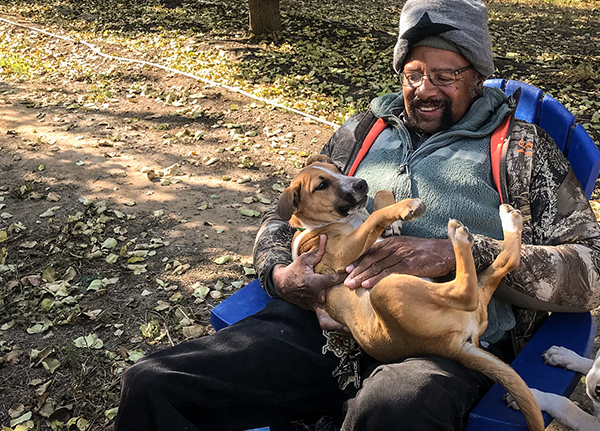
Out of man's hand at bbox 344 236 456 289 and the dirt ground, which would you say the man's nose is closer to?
man's hand at bbox 344 236 456 289

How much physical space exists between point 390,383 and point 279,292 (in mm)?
879

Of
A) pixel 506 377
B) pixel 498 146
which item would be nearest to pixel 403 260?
pixel 506 377

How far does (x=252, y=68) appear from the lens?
9297mm

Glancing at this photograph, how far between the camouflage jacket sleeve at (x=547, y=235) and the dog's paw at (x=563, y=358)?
0.81 feet

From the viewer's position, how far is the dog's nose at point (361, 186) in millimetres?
2912

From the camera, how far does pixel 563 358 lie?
234 centimetres

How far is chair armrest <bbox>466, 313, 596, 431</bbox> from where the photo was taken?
2.13 m

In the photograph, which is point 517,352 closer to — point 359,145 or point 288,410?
point 288,410

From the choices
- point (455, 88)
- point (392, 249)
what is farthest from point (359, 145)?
point (392, 249)

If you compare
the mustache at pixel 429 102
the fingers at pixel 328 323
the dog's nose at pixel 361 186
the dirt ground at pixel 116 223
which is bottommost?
the dirt ground at pixel 116 223

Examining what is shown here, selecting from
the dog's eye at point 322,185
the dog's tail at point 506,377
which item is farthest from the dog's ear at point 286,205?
the dog's tail at point 506,377

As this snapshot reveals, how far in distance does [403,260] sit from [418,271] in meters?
0.09

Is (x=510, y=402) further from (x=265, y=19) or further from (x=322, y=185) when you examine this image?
(x=265, y=19)

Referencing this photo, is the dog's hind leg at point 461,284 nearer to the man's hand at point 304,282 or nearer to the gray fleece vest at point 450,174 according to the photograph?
the gray fleece vest at point 450,174
